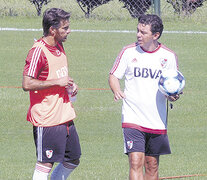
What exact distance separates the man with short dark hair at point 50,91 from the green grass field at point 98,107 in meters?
1.82

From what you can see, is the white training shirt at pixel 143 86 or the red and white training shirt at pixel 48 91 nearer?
the red and white training shirt at pixel 48 91

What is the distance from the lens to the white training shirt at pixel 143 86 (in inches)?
291

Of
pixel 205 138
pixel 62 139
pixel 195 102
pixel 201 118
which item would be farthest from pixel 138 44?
pixel 195 102

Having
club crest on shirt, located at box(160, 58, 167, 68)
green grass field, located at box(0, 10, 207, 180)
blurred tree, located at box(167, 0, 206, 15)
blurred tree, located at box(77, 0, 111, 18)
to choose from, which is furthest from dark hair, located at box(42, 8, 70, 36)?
blurred tree, located at box(77, 0, 111, 18)

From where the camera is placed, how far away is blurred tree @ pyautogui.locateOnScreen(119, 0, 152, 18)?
17.3 m

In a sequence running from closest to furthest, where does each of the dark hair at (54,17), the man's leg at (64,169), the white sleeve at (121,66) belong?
the dark hair at (54,17) → the man's leg at (64,169) → the white sleeve at (121,66)

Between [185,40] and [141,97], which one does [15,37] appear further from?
A: [141,97]

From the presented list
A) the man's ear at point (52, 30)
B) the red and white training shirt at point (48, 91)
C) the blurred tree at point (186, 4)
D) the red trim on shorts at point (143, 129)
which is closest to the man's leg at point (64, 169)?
the red and white training shirt at point (48, 91)

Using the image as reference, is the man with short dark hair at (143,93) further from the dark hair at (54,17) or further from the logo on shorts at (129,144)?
the dark hair at (54,17)

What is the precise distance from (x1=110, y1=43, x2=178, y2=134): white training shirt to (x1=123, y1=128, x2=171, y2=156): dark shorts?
7 cm

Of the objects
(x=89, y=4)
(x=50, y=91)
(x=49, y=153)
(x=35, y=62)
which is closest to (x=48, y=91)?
(x=50, y=91)

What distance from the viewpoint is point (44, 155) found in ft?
23.0

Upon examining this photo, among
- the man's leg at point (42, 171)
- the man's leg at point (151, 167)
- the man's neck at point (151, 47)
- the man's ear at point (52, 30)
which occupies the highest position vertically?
the man's ear at point (52, 30)

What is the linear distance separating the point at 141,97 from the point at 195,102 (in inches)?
257
